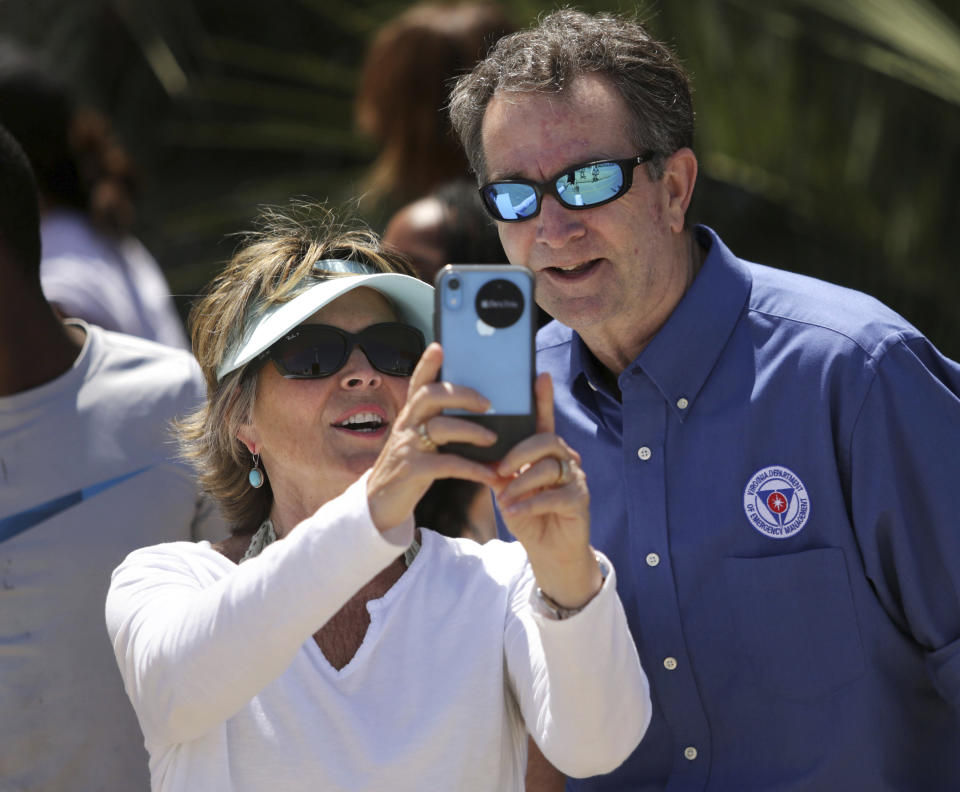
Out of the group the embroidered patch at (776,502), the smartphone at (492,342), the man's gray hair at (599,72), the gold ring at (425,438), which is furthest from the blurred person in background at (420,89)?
the gold ring at (425,438)

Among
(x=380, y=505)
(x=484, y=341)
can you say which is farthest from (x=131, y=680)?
(x=484, y=341)

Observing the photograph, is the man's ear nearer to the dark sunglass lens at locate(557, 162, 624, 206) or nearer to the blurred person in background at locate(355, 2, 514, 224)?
the dark sunglass lens at locate(557, 162, 624, 206)

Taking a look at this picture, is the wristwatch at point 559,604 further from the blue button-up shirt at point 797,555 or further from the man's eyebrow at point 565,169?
the man's eyebrow at point 565,169

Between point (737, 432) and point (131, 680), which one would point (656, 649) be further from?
point (131, 680)

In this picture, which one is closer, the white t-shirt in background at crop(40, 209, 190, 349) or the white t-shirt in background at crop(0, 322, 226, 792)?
the white t-shirt in background at crop(0, 322, 226, 792)

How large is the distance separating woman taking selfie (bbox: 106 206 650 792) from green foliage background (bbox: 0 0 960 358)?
6.80ft

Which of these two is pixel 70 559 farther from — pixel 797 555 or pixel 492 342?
pixel 797 555

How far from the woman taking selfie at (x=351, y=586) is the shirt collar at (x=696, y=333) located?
0.43 meters

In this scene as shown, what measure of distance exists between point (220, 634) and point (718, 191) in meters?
3.10

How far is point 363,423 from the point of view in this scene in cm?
235

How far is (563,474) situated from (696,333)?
0.81 metres

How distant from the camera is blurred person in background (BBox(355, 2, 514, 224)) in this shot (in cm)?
421

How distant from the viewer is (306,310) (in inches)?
88.7

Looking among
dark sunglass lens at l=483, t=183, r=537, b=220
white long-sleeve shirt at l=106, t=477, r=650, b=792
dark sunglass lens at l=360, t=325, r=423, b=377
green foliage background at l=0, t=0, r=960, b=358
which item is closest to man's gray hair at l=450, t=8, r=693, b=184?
dark sunglass lens at l=483, t=183, r=537, b=220
